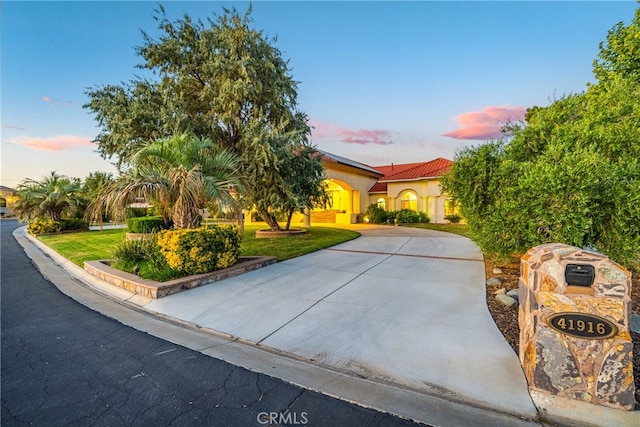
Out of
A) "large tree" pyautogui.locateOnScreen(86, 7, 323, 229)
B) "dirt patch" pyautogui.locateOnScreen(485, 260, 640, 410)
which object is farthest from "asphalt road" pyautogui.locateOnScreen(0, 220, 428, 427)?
"large tree" pyautogui.locateOnScreen(86, 7, 323, 229)

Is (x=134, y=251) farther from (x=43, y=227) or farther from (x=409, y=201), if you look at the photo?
(x=409, y=201)

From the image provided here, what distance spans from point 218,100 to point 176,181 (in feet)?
23.8

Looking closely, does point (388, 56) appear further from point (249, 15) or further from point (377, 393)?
point (377, 393)

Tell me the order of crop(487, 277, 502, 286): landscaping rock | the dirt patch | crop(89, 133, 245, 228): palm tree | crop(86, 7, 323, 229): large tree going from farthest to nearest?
crop(86, 7, 323, 229): large tree, crop(89, 133, 245, 228): palm tree, crop(487, 277, 502, 286): landscaping rock, the dirt patch

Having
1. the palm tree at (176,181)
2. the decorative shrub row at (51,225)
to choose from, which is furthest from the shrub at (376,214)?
the decorative shrub row at (51,225)

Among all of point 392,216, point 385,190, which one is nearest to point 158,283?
point 392,216

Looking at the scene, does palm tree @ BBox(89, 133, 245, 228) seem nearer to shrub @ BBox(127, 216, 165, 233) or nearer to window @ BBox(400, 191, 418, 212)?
shrub @ BBox(127, 216, 165, 233)

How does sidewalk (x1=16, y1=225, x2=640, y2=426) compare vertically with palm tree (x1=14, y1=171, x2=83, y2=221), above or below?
below

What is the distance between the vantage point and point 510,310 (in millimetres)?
4434

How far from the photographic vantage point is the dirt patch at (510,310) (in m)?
3.03

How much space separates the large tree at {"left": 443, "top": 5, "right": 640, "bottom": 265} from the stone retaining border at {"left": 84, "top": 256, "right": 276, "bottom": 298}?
5855mm

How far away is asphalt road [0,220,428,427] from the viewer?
7.48 feet

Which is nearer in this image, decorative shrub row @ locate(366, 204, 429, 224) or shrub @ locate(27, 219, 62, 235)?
shrub @ locate(27, 219, 62, 235)

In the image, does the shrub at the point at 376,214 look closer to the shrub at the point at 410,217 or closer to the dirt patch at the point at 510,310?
the shrub at the point at 410,217
